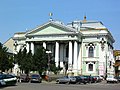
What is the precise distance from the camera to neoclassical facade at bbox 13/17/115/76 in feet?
293

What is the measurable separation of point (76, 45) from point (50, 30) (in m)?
8.83

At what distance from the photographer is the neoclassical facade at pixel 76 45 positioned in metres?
89.3

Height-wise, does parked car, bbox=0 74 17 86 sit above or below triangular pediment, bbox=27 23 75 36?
below

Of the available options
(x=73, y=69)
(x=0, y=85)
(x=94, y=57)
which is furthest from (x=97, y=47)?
(x=0, y=85)

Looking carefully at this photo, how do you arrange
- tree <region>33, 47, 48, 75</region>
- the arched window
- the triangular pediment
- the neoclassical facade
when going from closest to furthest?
tree <region>33, 47, 48, 75</region>, the neoclassical facade, the triangular pediment, the arched window

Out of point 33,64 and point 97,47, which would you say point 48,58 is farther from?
point 97,47

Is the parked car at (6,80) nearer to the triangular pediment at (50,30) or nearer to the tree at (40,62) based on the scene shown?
the tree at (40,62)

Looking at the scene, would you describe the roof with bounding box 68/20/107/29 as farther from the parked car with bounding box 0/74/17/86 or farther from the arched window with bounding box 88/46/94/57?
the parked car with bounding box 0/74/17/86

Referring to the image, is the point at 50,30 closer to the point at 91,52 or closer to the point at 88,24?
the point at 91,52

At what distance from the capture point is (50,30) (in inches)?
3617

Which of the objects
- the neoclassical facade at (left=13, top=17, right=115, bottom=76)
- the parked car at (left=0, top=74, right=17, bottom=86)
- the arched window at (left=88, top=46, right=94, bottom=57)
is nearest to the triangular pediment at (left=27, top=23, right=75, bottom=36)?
the neoclassical facade at (left=13, top=17, right=115, bottom=76)

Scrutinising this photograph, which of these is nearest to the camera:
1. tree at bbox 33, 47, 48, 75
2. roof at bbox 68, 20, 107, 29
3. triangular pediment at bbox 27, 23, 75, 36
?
tree at bbox 33, 47, 48, 75

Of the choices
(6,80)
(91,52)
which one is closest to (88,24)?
(91,52)

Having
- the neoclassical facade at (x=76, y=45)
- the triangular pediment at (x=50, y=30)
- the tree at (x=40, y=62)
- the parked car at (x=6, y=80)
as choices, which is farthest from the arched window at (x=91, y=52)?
the parked car at (x=6, y=80)
